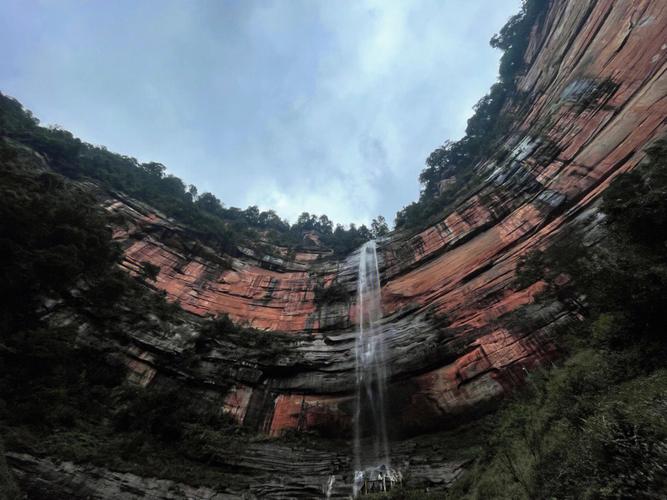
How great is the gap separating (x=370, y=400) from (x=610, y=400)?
1076 cm

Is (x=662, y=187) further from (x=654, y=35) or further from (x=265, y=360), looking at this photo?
(x=265, y=360)

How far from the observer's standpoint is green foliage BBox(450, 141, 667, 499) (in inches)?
176

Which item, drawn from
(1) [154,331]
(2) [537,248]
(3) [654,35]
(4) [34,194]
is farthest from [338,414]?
(3) [654,35]

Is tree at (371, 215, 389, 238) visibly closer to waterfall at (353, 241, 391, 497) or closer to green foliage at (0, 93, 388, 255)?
green foliage at (0, 93, 388, 255)

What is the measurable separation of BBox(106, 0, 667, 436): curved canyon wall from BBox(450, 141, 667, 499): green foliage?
3.01 meters

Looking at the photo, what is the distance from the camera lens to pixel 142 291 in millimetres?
19125

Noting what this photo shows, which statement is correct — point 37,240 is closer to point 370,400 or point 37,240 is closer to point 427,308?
point 370,400

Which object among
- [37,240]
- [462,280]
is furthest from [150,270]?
[462,280]

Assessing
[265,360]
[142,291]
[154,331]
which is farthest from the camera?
[142,291]

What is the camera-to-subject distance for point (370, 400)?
51.2 feet

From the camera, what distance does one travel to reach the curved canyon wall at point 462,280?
Result: 1414 cm

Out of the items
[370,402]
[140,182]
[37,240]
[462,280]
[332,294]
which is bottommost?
[370,402]

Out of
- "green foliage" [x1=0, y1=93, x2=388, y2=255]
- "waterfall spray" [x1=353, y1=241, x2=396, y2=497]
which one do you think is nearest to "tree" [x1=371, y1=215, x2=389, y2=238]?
"green foliage" [x1=0, y1=93, x2=388, y2=255]

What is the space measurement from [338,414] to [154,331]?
9613 mm
